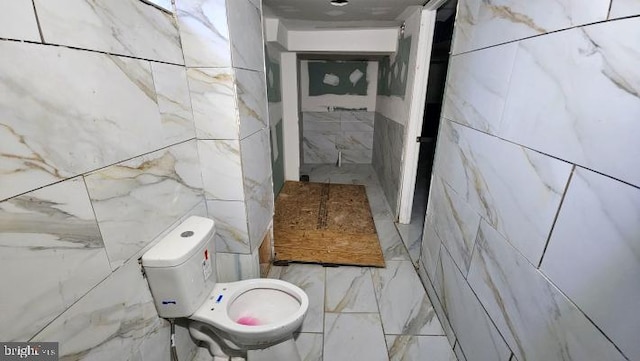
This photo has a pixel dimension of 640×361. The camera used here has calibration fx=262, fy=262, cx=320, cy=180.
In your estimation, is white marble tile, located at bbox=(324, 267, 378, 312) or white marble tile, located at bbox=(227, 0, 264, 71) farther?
white marble tile, located at bbox=(324, 267, 378, 312)

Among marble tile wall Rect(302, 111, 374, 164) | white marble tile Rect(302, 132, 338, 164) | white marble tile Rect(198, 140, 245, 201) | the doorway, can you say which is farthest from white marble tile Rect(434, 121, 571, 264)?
white marble tile Rect(302, 132, 338, 164)

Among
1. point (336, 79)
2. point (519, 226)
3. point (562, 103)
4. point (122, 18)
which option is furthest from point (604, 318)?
point (336, 79)

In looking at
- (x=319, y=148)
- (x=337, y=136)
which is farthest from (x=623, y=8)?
(x=319, y=148)

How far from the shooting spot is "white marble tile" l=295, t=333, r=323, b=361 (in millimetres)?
1456

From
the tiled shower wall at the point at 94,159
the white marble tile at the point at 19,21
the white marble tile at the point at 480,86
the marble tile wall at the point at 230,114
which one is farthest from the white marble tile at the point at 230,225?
the white marble tile at the point at 480,86

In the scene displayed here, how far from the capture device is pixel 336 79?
4480mm

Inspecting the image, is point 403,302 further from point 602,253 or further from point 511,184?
point 602,253

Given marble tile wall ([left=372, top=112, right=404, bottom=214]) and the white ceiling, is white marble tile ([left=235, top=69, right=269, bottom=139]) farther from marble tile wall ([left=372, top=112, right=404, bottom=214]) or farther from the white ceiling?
marble tile wall ([left=372, top=112, right=404, bottom=214])

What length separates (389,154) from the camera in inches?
132

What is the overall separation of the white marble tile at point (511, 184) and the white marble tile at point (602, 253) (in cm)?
6

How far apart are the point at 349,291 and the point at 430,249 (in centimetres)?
65

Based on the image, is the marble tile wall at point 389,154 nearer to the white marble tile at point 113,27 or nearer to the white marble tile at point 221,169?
the white marble tile at point 221,169

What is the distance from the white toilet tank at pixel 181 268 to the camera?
107 centimetres

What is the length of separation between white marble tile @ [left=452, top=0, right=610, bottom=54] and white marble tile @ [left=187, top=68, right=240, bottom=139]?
1.22 meters
